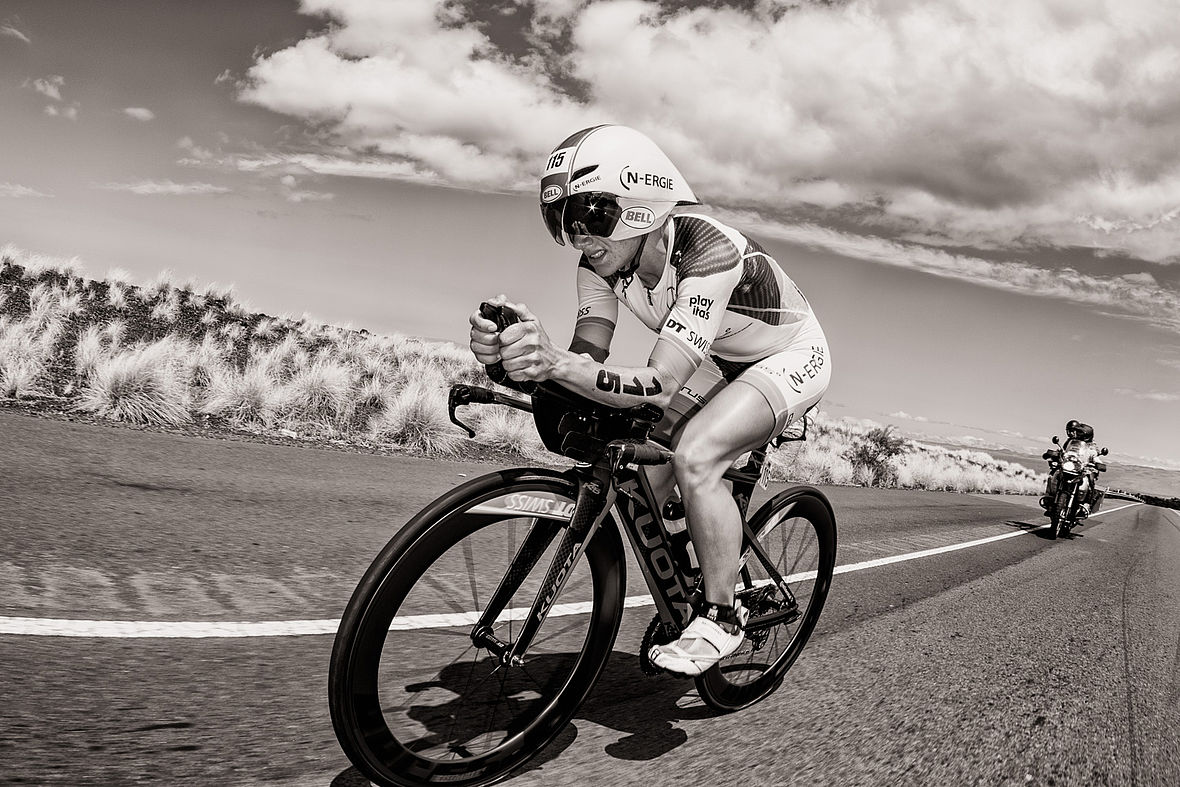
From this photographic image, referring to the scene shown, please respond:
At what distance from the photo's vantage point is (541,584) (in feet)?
7.76

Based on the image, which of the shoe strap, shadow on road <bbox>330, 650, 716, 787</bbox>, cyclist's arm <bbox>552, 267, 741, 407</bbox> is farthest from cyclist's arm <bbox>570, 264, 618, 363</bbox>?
shadow on road <bbox>330, 650, 716, 787</bbox>

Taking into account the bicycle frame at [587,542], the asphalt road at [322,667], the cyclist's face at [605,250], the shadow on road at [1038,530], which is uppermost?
the cyclist's face at [605,250]

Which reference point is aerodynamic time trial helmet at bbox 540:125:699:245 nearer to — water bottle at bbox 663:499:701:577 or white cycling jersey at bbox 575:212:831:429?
white cycling jersey at bbox 575:212:831:429

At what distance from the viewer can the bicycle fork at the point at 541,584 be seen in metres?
2.37

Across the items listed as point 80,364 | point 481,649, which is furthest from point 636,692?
point 80,364

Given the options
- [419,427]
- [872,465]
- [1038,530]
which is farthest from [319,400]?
[872,465]

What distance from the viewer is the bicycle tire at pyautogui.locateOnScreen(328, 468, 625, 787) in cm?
196

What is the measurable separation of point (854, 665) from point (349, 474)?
4.81 metres

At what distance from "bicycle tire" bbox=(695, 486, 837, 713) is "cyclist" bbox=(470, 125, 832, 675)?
1.11 feet

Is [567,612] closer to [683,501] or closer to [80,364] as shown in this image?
[683,501]

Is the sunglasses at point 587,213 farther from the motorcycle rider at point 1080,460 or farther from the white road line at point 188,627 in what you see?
the motorcycle rider at point 1080,460

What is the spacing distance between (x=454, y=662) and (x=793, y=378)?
1782mm

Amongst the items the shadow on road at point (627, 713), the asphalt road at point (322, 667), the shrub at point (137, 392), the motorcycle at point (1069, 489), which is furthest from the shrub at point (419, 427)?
the motorcycle at point (1069, 489)

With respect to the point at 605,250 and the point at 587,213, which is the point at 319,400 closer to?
the point at 605,250
